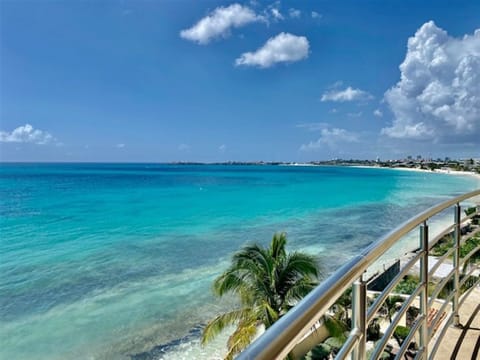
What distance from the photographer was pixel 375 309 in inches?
42.5

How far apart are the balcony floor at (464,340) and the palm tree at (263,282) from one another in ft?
15.3

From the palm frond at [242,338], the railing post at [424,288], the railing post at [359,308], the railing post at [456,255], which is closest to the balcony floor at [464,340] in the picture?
the railing post at [456,255]

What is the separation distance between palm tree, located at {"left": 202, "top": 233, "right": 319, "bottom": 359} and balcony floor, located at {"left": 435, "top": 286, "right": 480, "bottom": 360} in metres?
4.65

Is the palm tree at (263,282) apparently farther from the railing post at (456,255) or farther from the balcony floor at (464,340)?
the railing post at (456,255)

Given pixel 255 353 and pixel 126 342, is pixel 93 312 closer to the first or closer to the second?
pixel 126 342

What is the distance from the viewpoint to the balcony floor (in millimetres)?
2566

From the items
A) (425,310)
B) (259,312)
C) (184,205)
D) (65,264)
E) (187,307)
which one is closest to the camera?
(425,310)

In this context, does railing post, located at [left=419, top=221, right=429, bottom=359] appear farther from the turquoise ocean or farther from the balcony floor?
the turquoise ocean

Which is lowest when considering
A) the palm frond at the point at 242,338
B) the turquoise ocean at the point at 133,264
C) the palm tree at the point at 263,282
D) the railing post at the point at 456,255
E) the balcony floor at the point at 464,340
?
the turquoise ocean at the point at 133,264

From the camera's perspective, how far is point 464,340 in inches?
109

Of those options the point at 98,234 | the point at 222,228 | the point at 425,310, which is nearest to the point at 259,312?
the point at 425,310

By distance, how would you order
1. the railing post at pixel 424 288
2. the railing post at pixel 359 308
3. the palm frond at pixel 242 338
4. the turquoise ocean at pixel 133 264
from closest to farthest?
the railing post at pixel 359 308 → the railing post at pixel 424 288 → the palm frond at pixel 242 338 → the turquoise ocean at pixel 133 264

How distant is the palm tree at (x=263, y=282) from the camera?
303 inches

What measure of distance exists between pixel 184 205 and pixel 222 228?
14.3 metres
